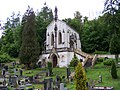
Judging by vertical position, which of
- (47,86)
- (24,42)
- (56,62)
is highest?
(24,42)

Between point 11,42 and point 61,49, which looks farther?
point 11,42

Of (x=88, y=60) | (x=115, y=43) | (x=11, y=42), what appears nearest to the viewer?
(x=115, y=43)

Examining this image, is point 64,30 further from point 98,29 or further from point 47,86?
point 47,86

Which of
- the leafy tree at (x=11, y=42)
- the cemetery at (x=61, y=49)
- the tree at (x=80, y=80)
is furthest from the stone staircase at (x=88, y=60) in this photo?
the tree at (x=80, y=80)

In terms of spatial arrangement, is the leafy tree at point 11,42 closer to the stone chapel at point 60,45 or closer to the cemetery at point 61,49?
the cemetery at point 61,49

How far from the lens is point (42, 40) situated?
65.0m

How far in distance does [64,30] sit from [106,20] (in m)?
15.1

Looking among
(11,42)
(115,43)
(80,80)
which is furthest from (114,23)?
(11,42)

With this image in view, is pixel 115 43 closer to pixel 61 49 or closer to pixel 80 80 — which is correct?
pixel 61 49

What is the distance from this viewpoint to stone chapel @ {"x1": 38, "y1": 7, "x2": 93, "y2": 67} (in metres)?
57.5

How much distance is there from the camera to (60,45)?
60.2 metres

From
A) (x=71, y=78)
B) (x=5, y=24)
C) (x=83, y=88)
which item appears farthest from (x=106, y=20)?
(x=5, y=24)

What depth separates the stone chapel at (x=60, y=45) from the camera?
57531mm

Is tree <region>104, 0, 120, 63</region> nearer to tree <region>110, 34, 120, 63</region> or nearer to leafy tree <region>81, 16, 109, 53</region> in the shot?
tree <region>110, 34, 120, 63</region>
